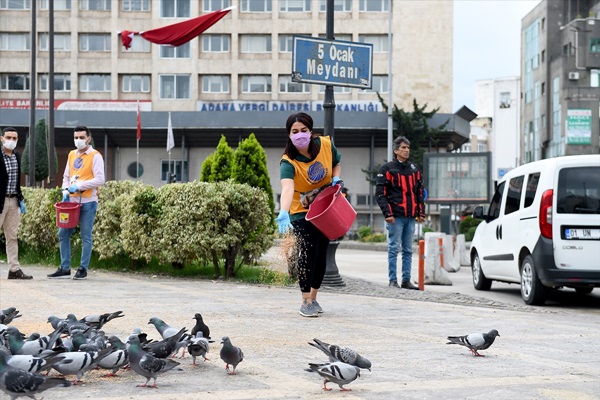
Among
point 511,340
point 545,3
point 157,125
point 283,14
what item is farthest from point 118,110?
point 511,340

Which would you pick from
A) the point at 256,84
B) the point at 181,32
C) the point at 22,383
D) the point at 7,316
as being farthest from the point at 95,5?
the point at 22,383

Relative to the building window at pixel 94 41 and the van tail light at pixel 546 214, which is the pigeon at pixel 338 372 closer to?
the van tail light at pixel 546 214

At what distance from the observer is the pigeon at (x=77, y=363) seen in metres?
5.26

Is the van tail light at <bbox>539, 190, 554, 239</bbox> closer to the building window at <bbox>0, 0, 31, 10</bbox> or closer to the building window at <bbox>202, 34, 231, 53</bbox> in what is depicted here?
the building window at <bbox>202, 34, 231, 53</bbox>

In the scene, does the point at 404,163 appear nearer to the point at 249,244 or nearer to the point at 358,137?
the point at 249,244

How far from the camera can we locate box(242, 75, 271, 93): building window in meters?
63.4

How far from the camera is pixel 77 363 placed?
529 centimetres

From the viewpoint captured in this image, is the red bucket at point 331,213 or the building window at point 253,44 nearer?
the red bucket at point 331,213

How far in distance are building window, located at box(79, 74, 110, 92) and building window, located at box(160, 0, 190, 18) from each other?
17.8 feet

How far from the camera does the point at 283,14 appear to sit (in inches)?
2500

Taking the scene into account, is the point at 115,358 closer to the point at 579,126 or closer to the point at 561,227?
the point at 561,227

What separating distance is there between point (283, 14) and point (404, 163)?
5146 centimetres

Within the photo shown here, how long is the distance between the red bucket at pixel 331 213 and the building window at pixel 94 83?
55.7 meters

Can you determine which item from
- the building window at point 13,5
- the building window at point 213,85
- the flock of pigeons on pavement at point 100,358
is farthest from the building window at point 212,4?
the flock of pigeons on pavement at point 100,358
